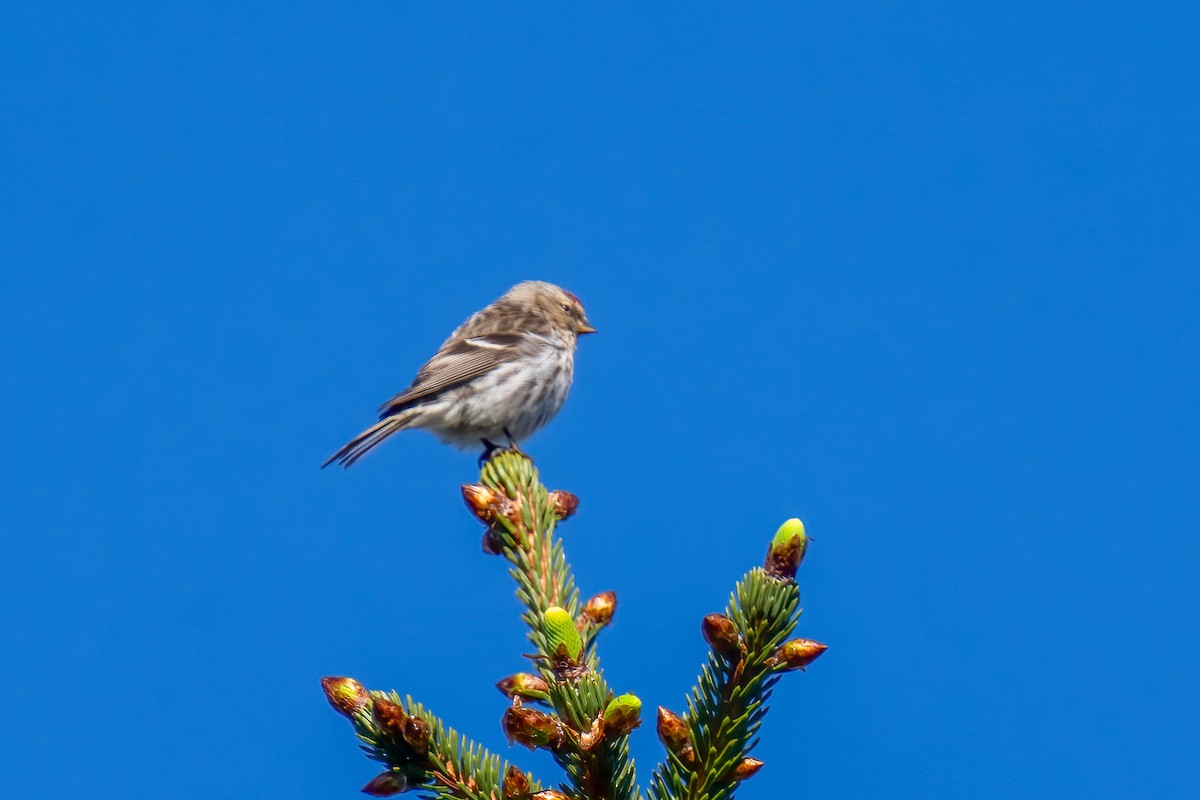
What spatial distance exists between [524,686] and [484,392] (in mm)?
5001

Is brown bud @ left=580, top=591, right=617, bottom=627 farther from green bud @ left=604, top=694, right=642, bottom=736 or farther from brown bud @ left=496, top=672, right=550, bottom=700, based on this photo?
green bud @ left=604, top=694, right=642, bottom=736

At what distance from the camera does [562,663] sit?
2416mm

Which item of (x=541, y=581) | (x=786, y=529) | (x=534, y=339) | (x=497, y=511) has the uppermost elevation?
(x=534, y=339)

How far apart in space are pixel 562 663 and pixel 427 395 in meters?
5.24

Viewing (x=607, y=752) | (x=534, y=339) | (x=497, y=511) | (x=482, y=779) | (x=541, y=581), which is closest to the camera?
(x=607, y=752)

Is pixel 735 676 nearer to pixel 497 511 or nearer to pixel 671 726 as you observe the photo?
pixel 671 726

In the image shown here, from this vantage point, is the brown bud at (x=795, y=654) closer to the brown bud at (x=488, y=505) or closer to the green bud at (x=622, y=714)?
the green bud at (x=622, y=714)

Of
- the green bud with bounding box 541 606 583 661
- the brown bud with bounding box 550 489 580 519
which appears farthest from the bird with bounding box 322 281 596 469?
the green bud with bounding box 541 606 583 661

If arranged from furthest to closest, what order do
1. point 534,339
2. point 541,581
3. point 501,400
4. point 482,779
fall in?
point 534,339, point 501,400, point 541,581, point 482,779

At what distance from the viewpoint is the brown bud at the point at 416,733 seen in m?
2.40

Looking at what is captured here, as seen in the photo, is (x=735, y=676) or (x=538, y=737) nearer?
(x=538, y=737)

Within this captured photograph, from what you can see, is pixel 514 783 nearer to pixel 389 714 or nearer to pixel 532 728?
pixel 532 728

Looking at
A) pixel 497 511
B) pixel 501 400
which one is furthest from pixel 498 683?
pixel 501 400

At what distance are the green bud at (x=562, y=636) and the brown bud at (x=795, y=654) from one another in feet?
1.38
